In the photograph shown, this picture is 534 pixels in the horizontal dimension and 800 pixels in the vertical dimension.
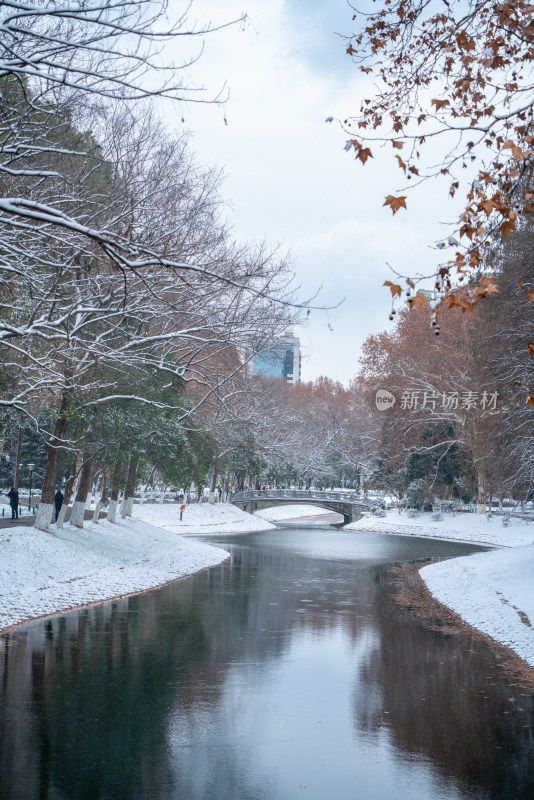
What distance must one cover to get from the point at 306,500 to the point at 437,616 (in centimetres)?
5720

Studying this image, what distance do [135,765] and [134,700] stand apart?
2490 mm

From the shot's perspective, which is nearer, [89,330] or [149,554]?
[89,330]

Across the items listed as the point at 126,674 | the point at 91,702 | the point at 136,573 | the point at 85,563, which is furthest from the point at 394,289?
the point at 136,573

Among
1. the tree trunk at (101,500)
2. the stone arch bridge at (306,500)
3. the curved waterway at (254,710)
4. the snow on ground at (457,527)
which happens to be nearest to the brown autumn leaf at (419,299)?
the curved waterway at (254,710)

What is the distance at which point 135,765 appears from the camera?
282 inches

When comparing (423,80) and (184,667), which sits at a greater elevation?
(423,80)

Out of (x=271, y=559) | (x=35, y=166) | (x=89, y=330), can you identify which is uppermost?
(x=35, y=166)

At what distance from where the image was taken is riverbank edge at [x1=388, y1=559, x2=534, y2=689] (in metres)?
12.7

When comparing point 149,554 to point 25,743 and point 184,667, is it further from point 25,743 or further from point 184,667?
point 25,743

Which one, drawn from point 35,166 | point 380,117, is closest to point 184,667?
point 380,117

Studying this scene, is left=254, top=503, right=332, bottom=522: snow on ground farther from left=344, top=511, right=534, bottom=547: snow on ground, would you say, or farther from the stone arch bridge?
left=344, top=511, right=534, bottom=547: snow on ground

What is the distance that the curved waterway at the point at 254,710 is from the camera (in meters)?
6.91

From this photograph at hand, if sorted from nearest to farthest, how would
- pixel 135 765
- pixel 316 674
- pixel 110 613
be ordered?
1. pixel 135 765
2. pixel 316 674
3. pixel 110 613

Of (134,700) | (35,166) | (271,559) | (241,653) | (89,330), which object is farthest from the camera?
(271,559)
